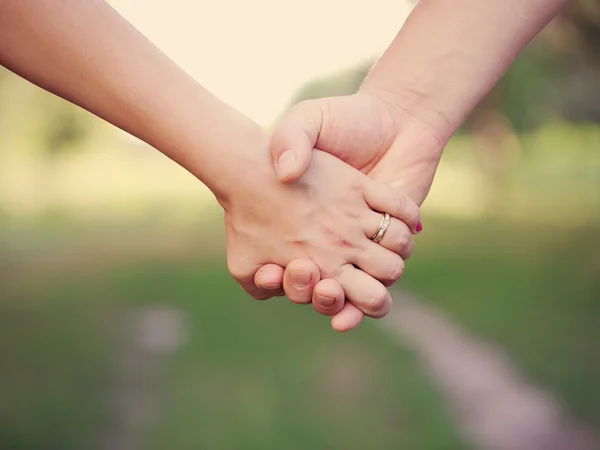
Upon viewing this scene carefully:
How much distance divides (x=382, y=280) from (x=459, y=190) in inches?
446

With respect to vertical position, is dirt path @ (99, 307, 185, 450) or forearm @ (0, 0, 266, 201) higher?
forearm @ (0, 0, 266, 201)

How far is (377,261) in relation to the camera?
1771 millimetres

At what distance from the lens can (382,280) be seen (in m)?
1.81

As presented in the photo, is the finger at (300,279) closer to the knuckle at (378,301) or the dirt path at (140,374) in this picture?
the knuckle at (378,301)

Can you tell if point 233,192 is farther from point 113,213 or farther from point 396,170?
point 113,213

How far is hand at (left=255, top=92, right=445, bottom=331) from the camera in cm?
163

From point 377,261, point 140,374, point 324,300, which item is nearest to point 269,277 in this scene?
point 324,300

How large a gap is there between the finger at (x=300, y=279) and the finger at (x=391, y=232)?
162 mm

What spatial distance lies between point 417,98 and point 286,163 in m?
0.45

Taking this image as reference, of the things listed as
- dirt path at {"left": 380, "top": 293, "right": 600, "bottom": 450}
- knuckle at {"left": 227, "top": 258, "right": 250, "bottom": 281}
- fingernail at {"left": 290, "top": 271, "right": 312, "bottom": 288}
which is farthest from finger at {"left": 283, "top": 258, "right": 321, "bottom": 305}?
dirt path at {"left": 380, "top": 293, "right": 600, "bottom": 450}

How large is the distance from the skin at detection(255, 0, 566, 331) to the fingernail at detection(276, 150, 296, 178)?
0.13 meters

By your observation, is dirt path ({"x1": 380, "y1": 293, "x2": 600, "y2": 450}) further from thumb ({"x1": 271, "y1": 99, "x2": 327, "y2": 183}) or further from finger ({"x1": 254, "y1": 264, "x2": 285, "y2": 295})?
thumb ({"x1": 271, "y1": 99, "x2": 327, "y2": 183})

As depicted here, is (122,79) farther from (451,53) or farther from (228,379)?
(228,379)

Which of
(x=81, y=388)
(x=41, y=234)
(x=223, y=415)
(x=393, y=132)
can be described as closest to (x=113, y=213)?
(x=41, y=234)
